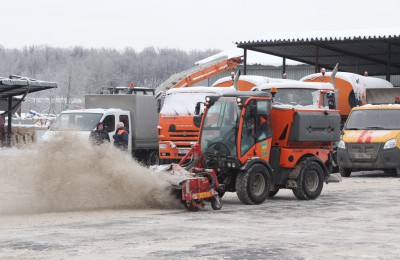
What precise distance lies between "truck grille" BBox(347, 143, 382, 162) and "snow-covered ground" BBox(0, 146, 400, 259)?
264 inches

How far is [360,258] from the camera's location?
32.0 feet

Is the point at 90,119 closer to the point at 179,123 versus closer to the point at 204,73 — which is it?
the point at 179,123

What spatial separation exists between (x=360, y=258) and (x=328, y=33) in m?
30.9

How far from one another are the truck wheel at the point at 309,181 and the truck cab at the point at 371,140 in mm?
7551

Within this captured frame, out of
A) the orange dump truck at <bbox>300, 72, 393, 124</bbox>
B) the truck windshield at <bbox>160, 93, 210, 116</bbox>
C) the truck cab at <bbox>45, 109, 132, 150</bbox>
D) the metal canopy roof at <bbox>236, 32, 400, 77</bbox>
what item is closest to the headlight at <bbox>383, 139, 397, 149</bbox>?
the orange dump truck at <bbox>300, 72, 393, 124</bbox>

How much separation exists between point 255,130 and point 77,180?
353 cm

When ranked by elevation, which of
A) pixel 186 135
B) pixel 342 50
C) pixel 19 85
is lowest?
pixel 186 135

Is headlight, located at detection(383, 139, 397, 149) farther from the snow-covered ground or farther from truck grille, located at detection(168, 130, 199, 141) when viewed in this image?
the snow-covered ground

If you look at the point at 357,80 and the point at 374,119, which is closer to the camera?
the point at 374,119

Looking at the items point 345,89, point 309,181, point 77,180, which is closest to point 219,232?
point 77,180

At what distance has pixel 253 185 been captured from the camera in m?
15.9

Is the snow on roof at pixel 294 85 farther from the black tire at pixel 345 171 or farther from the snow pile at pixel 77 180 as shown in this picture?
the snow pile at pixel 77 180

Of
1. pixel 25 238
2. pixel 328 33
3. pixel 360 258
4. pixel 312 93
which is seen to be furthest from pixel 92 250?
pixel 328 33

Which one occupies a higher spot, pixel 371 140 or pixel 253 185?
pixel 371 140
